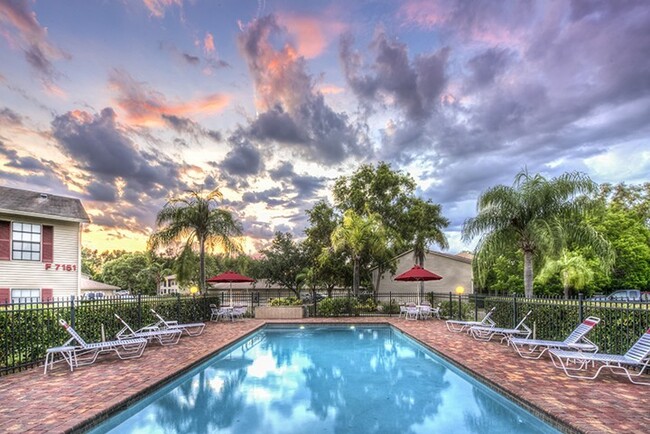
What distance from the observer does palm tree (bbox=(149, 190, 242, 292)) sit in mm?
19828

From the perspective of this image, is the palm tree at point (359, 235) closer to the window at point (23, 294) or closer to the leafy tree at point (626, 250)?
the window at point (23, 294)

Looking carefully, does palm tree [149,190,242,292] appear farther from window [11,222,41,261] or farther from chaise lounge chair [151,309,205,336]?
chaise lounge chair [151,309,205,336]

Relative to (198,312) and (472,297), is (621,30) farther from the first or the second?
(198,312)

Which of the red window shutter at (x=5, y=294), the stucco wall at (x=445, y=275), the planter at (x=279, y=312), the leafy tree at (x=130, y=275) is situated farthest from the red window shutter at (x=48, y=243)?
the leafy tree at (x=130, y=275)

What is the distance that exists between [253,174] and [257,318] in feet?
24.5

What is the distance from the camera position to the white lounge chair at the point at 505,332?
1072 cm

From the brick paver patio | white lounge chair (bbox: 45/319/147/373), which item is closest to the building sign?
white lounge chair (bbox: 45/319/147/373)

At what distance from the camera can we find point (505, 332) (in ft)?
36.5

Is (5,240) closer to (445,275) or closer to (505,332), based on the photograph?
(505,332)

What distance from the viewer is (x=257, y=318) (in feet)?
63.8

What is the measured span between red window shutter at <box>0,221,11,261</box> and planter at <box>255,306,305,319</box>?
10.7m

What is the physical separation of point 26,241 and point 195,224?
23.0 ft

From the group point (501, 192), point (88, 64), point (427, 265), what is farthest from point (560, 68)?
point (427, 265)

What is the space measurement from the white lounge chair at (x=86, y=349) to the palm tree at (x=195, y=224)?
982 centimetres
